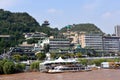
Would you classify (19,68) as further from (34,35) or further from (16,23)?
(16,23)

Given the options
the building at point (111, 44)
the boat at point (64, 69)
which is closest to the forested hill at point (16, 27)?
the building at point (111, 44)

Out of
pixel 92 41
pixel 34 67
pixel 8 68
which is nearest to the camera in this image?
pixel 8 68

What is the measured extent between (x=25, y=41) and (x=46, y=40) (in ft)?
38.4

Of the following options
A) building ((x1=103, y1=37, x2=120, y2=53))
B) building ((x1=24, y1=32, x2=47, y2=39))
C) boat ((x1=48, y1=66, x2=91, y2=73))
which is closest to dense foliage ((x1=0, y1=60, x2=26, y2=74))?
boat ((x1=48, y1=66, x2=91, y2=73))

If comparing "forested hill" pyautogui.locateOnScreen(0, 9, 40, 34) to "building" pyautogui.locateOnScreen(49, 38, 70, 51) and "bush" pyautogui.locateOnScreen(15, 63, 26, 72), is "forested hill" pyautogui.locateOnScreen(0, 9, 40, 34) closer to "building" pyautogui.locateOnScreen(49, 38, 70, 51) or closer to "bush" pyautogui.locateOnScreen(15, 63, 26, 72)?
"building" pyautogui.locateOnScreen(49, 38, 70, 51)

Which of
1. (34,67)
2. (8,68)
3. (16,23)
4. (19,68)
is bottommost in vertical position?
(34,67)

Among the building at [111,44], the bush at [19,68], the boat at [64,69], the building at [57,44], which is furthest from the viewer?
the building at [111,44]

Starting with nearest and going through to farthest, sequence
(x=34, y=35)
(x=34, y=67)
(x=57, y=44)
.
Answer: (x=34, y=67) < (x=57, y=44) < (x=34, y=35)

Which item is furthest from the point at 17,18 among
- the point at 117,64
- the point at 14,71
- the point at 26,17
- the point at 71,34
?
the point at 14,71

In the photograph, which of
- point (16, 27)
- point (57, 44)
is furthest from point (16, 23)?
point (57, 44)

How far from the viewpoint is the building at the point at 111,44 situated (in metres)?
158

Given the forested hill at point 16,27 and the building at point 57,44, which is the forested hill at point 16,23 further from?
the building at point 57,44

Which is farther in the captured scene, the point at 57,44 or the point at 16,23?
the point at 16,23

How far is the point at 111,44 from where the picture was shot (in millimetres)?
159500
